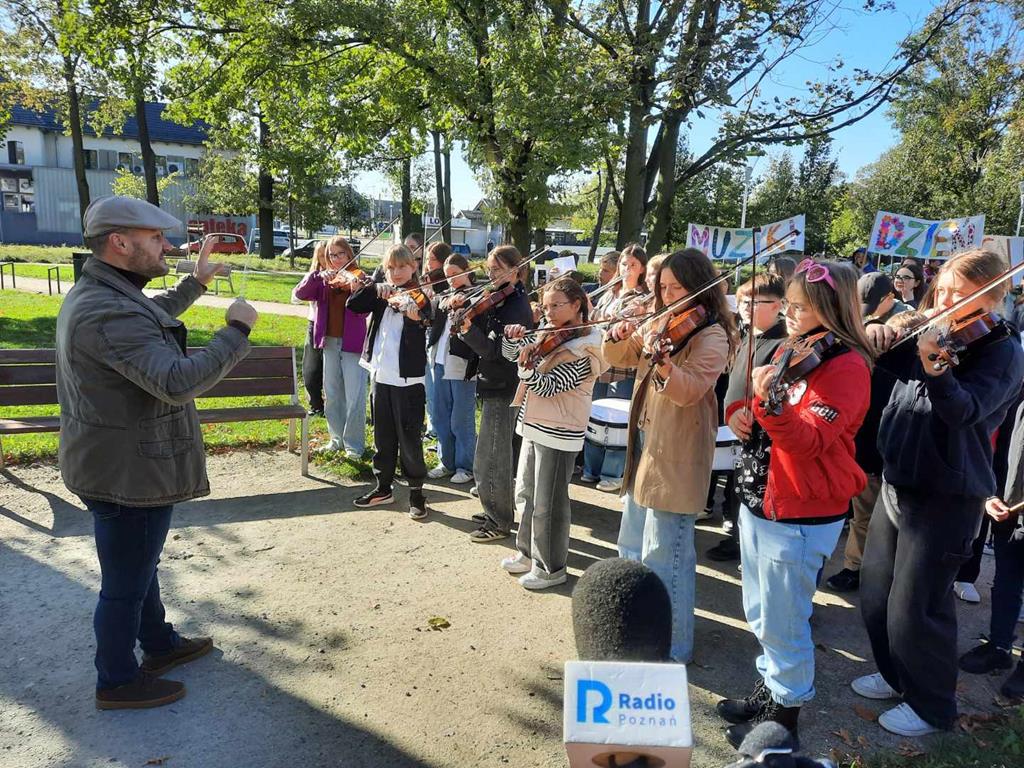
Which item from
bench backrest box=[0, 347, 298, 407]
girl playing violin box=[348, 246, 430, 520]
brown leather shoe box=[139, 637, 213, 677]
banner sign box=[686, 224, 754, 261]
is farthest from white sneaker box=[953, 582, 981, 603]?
banner sign box=[686, 224, 754, 261]

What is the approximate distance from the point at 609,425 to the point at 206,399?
4882mm

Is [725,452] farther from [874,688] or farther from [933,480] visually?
[933,480]

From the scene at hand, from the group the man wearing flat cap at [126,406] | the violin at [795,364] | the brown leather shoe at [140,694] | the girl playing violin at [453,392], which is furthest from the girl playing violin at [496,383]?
the brown leather shoe at [140,694]

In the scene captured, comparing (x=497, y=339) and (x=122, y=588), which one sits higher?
(x=497, y=339)

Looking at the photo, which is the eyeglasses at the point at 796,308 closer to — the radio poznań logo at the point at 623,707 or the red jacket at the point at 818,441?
the red jacket at the point at 818,441

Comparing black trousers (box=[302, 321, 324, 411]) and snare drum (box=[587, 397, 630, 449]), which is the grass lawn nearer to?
black trousers (box=[302, 321, 324, 411])

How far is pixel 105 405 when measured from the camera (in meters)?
2.88

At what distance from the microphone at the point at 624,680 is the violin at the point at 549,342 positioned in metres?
2.71

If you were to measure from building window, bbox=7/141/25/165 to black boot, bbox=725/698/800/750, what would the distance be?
62384 mm

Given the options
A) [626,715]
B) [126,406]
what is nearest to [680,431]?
[626,715]

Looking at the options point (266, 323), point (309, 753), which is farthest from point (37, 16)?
point (309, 753)

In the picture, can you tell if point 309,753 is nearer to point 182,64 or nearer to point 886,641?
point 886,641

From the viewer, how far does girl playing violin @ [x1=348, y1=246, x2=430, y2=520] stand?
5.31 m

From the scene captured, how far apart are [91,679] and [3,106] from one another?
24943 millimetres
